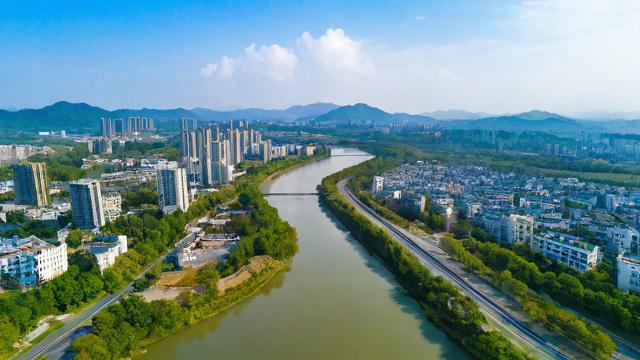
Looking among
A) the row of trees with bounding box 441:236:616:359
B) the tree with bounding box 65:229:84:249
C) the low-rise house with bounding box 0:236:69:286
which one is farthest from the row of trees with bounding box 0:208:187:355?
the row of trees with bounding box 441:236:616:359

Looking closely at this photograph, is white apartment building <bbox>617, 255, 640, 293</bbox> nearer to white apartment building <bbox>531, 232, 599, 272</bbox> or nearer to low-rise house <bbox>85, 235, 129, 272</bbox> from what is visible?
white apartment building <bbox>531, 232, 599, 272</bbox>

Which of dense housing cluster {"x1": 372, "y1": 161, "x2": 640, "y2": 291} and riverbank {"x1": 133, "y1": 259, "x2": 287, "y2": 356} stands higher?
dense housing cluster {"x1": 372, "y1": 161, "x2": 640, "y2": 291}

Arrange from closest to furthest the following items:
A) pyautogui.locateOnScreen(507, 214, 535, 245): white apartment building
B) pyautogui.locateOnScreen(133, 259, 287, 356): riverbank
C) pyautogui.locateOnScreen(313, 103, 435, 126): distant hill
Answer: pyautogui.locateOnScreen(133, 259, 287, 356): riverbank → pyautogui.locateOnScreen(507, 214, 535, 245): white apartment building → pyautogui.locateOnScreen(313, 103, 435, 126): distant hill

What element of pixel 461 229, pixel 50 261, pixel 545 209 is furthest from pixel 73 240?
pixel 545 209

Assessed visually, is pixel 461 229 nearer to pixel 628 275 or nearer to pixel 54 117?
pixel 628 275

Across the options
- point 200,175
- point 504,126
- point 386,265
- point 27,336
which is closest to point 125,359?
point 27,336

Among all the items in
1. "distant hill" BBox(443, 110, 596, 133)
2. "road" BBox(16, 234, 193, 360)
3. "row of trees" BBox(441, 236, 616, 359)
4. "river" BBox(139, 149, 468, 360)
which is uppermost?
"distant hill" BBox(443, 110, 596, 133)

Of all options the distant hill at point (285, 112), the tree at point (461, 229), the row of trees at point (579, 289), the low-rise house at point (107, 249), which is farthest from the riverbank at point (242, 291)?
the distant hill at point (285, 112)
